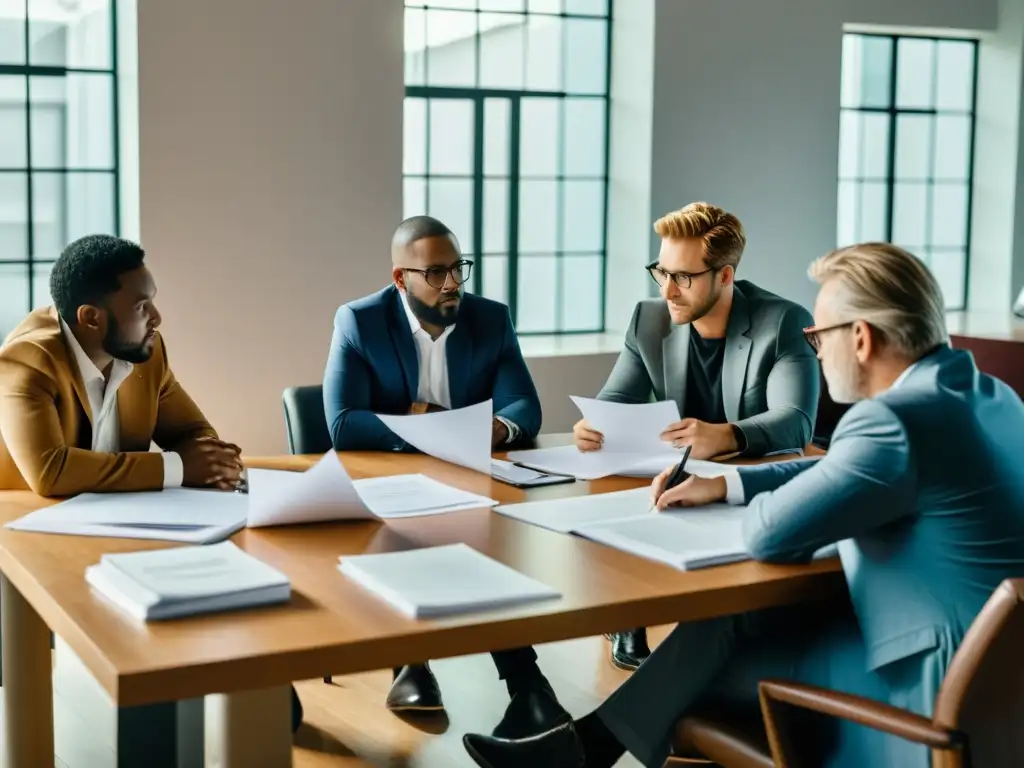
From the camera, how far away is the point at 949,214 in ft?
26.2

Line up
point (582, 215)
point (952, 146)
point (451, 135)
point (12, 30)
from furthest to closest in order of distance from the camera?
point (952, 146), point (582, 215), point (451, 135), point (12, 30)

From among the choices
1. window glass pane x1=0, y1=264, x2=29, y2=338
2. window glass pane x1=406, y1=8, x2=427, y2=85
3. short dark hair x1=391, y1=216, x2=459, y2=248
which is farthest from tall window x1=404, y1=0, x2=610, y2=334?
short dark hair x1=391, y1=216, x2=459, y2=248

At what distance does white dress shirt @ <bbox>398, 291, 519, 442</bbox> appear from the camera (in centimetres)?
370

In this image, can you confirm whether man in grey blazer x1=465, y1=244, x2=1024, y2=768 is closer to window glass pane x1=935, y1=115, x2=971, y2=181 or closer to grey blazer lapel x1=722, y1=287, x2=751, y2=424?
grey blazer lapel x1=722, y1=287, x2=751, y2=424

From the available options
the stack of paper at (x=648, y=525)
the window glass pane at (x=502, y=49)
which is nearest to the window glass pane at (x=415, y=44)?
the window glass pane at (x=502, y=49)

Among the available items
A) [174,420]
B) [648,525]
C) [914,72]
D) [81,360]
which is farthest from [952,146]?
[81,360]

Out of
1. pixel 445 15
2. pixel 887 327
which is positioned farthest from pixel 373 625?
Answer: pixel 445 15

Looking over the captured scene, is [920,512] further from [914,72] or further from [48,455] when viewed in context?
[914,72]

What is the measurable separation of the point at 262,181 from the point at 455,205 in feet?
3.92

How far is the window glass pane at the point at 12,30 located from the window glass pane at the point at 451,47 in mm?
1883

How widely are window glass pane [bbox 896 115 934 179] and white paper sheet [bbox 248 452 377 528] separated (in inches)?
238

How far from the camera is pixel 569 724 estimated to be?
2.58m

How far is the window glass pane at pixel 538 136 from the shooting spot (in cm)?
671

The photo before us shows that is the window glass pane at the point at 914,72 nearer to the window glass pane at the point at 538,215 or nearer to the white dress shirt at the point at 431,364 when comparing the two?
the window glass pane at the point at 538,215
